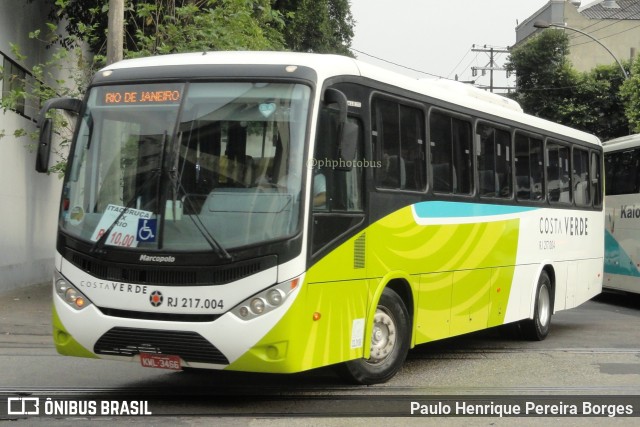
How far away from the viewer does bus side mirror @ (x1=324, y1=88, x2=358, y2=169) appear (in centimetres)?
800

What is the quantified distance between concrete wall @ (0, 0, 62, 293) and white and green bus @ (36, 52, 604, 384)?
34.8 feet

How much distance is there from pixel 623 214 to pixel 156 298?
14.2 m

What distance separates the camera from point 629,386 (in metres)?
9.56

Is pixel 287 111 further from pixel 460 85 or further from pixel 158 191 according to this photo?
pixel 460 85

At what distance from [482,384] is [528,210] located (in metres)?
4.00

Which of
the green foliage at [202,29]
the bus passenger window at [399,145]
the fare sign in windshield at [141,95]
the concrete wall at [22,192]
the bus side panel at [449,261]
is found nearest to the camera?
the fare sign in windshield at [141,95]

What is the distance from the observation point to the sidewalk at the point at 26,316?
12891mm

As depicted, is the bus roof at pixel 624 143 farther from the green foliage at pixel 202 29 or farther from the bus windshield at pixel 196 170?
the bus windshield at pixel 196 170

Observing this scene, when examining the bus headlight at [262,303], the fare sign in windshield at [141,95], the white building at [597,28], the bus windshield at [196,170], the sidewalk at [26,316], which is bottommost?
the sidewalk at [26,316]

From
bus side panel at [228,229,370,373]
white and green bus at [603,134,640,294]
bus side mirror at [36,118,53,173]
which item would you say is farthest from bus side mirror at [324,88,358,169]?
white and green bus at [603,134,640,294]

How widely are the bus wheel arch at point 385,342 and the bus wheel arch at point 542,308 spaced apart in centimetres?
432

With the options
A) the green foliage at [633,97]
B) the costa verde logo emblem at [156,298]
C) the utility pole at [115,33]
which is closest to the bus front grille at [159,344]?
the costa verde logo emblem at [156,298]

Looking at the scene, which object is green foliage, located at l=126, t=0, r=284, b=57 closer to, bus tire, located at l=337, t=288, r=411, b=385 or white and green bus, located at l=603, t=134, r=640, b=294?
white and green bus, located at l=603, t=134, r=640, b=294

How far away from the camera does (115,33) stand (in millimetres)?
15211
